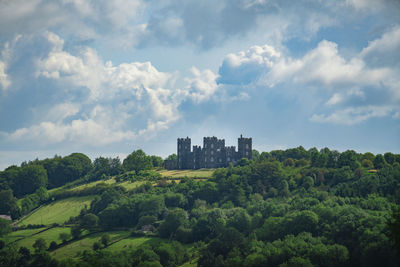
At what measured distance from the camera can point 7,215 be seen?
134250mm

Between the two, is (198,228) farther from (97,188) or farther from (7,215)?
(7,215)

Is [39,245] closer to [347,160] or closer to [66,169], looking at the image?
[66,169]

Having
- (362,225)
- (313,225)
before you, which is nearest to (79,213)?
(313,225)

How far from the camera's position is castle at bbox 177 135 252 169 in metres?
170

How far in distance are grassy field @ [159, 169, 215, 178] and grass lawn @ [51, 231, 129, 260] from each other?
4537cm

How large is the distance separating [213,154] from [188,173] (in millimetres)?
19232

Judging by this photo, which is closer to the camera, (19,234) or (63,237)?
(63,237)

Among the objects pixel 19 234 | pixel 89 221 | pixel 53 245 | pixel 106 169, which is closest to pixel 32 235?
pixel 19 234

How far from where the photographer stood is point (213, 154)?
171 metres

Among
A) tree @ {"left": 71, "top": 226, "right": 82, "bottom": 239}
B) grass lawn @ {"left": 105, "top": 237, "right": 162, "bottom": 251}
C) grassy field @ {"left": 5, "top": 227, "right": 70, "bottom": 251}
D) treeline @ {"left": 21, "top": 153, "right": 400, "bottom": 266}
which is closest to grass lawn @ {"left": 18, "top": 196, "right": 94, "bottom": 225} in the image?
treeline @ {"left": 21, "top": 153, "right": 400, "bottom": 266}

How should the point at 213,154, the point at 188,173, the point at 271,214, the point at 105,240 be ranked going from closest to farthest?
1. the point at 271,214
2. the point at 105,240
3. the point at 188,173
4. the point at 213,154

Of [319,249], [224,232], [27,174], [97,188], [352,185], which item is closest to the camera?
[319,249]

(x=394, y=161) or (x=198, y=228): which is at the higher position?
(x=394, y=161)

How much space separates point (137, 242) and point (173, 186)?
3786cm
